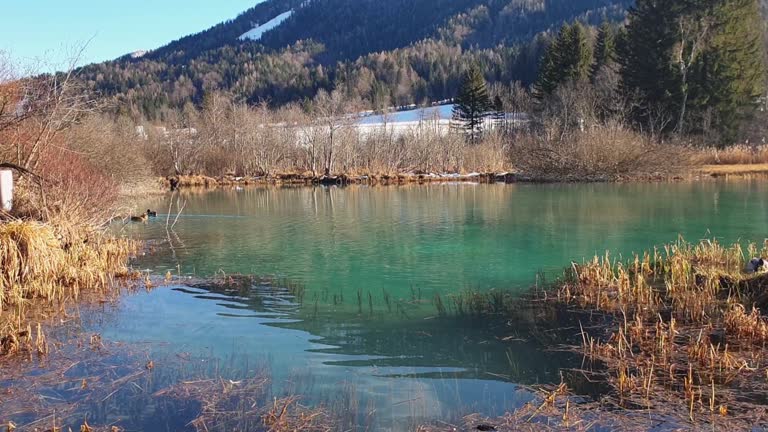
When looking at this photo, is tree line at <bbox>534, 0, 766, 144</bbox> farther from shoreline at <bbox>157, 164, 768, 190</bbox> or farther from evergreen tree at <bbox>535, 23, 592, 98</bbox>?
evergreen tree at <bbox>535, 23, 592, 98</bbox>

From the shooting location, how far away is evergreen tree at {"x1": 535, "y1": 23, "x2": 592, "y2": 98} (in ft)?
191

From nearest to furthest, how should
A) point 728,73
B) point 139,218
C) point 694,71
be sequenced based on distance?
point 139,218 < point 728,73 < point 694,71

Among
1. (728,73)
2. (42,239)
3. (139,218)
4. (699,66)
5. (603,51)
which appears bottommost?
(139,218)

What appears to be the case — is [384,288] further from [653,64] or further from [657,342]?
[653,64]

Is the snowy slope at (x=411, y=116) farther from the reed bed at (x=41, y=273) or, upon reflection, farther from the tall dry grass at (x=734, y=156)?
the reed bed at (x=41, y=273)

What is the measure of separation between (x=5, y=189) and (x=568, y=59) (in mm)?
53485

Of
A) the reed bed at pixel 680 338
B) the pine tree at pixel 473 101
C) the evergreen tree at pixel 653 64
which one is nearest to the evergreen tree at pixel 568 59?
the evergreen tree at pixel 653 64

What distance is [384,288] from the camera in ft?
36.6

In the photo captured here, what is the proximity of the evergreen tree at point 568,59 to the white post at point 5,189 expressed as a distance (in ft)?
166

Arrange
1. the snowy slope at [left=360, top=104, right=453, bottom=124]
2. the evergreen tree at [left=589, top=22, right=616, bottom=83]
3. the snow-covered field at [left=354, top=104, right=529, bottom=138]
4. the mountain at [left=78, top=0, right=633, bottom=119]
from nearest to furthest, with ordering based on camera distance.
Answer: the snow-covered field at [left=354, top=104, right=529, bottom=138] → the evergreen tree at [left=589, top=22, right=616, bottom=83] → the snowy slope at [left=360, top=104, right=453, bottom=124] → the mountain at [left=78, top=0, right=633, bottom=119]

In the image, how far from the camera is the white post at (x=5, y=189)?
1304 centimetres

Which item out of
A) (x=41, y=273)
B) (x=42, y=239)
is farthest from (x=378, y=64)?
(x=41, y=273)

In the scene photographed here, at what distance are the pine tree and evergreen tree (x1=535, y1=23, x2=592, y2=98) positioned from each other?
41.3 ft

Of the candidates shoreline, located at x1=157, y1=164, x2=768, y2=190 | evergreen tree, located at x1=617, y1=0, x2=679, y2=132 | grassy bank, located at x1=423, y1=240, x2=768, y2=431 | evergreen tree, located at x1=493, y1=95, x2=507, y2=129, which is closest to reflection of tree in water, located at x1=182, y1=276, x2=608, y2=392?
grassy bank, located at x1=423, y1=240, x2=768, y2=431
